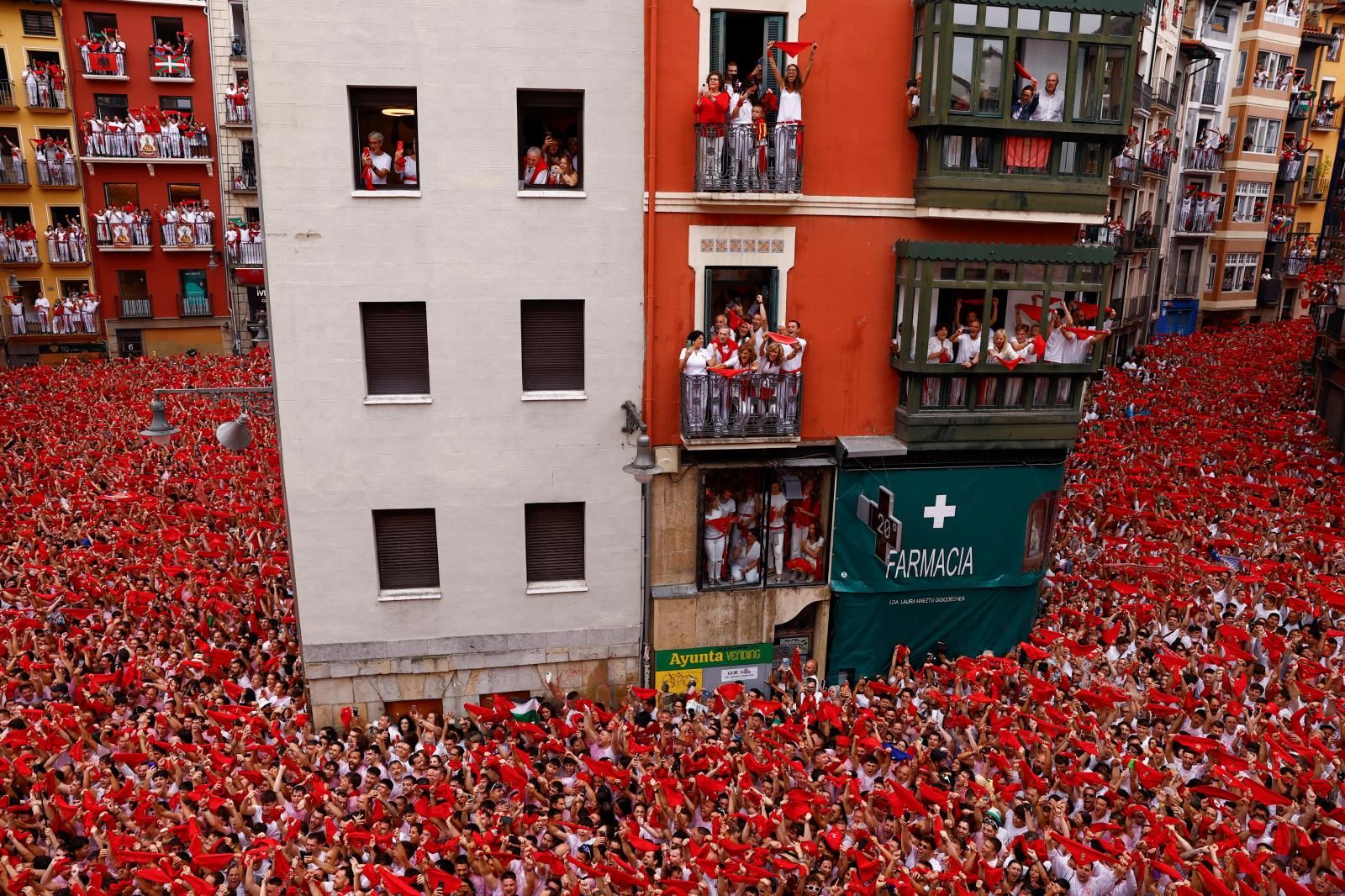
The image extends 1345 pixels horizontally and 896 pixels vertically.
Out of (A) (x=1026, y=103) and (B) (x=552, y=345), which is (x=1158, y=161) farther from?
(B) (x=552, y=345)

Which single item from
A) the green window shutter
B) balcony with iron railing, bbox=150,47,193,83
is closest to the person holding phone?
the green window shutter

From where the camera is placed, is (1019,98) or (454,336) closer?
(454,336)

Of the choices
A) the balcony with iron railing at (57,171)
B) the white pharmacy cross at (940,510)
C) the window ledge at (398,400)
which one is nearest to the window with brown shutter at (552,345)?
the window ledge at (398,400)

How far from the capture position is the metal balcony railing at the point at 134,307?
135 ft

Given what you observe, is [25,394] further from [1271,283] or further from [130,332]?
[1271,283]

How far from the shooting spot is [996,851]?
11719 millimetres

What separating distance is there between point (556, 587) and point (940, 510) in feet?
23.9

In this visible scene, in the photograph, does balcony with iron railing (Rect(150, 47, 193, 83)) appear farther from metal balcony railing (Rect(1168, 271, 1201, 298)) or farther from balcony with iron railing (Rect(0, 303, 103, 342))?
metal balcony railing (Rect(1168, 271, 1201, 298))

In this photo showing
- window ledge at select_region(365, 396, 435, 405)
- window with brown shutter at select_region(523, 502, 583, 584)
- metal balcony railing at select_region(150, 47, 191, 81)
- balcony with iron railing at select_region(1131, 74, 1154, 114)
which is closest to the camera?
window ledge at select_region(365, 396, 435, 405)

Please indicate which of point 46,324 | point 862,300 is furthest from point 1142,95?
point 46,324

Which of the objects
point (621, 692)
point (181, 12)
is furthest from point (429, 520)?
point (181, 12)

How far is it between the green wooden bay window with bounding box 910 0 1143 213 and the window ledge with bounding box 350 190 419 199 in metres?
8.37

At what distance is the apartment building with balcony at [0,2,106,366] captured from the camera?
38.8 meters

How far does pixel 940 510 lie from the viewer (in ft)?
55.5
